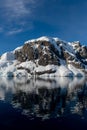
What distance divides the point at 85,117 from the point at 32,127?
Result: 16254 millimetres

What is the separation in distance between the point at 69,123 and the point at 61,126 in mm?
3215

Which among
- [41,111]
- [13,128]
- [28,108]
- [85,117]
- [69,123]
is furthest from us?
[28,108]

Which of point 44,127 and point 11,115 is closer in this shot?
point 44,127

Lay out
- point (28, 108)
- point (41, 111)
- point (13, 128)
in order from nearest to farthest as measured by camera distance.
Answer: point (13, 128), point (41, 111), point (28, 108)

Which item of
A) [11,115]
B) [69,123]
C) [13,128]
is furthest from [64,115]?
[13,128]

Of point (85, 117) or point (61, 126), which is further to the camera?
point (85, 117)

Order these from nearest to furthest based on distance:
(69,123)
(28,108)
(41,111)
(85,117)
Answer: (69,123), (85,117), (41,111), (28,108)

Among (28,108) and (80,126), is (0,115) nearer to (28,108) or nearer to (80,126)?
(28,108)

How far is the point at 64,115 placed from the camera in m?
67.0

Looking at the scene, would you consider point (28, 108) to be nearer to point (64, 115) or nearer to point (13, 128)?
point (64, 115)

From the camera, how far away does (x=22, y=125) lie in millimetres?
55781

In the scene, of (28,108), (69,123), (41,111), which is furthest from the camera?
(28,108)

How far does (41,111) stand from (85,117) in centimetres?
1398

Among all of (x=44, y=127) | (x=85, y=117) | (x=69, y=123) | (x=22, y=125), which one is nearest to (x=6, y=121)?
(x=22, y=125)
